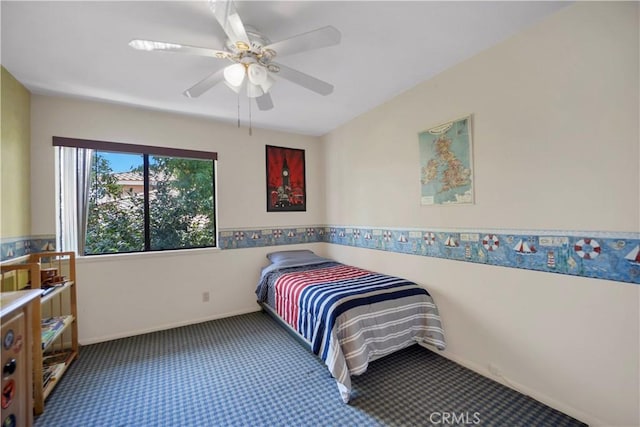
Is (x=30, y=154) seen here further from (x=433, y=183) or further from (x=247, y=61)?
(x=433, y=183)

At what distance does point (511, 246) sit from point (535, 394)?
101 cm

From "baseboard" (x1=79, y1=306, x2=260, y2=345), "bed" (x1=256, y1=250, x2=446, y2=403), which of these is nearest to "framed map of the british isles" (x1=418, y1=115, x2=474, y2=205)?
"bed" (x1=256, y1=250, x2=446, y2=403)

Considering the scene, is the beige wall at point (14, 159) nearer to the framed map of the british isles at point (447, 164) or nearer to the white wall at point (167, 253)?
the white wall at point (167, 253)

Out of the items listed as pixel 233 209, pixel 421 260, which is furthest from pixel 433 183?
pixel 233 209

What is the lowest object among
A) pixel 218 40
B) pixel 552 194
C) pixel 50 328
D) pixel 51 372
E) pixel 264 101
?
pixel 51 372

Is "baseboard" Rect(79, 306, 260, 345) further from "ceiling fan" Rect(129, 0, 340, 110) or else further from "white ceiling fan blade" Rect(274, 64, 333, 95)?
"white ceiling fan blade" Rect(274, 64, 333, 95)

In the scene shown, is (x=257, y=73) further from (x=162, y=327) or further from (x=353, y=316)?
(x=162, y=327)

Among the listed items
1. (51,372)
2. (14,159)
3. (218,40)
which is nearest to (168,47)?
(218,40)

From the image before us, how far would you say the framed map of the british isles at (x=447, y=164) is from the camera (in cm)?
219

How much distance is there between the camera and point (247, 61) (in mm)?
1676

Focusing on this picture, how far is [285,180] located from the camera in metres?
3.91

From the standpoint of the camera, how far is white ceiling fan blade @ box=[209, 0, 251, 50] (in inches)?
47.4

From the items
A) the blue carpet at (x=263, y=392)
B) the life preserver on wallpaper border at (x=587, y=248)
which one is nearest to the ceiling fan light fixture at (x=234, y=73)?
the blue carpet at (x=263, y=392)

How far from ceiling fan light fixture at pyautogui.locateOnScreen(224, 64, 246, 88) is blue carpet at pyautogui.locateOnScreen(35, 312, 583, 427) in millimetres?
2192
